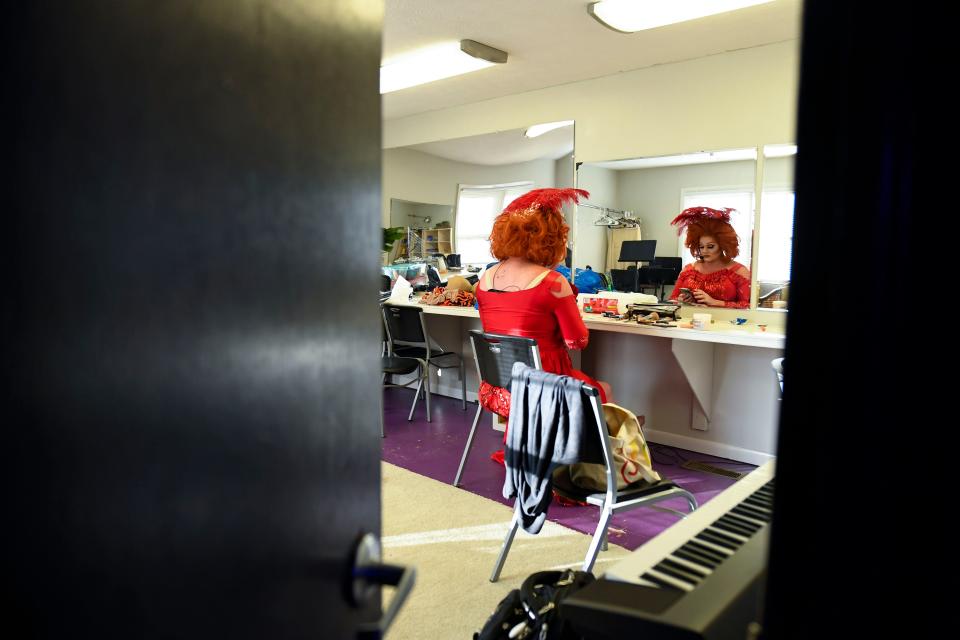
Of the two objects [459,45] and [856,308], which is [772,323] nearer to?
[459,45]

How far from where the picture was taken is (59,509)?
0.32 meters

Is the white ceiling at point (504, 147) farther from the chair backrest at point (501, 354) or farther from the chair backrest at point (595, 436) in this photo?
the chair backrest at point (595, 436)

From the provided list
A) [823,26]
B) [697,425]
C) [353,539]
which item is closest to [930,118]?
[823,26]

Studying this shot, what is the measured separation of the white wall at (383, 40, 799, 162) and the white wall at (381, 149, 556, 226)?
0.44m

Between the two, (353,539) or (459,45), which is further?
(459,45)

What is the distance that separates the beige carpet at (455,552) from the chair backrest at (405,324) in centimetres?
145

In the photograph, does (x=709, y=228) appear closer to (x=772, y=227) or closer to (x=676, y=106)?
(x=772, y=227)

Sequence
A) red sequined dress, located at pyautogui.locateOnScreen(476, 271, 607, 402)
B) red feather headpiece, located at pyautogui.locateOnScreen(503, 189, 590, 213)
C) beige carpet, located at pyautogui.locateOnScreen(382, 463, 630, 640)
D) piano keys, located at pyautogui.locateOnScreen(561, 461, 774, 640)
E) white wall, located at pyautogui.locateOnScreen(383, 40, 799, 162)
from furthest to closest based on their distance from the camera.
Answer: white wall, located at pyautogui.locateOnScreen(383, 40, 799, 162) → red feather headpiece, located at pyautogui.locateOnScreen(503, 189, 590, 213) → red sequined dress, located at pyautogui.locateOnScreen(476, 271, 607, 402) → beige carpet, located at pyautogui.locateOnScreen(382, 463, 630, 640) → piano keys, located at pyautogui.locateOnScreen(561, 461, 774, 640)

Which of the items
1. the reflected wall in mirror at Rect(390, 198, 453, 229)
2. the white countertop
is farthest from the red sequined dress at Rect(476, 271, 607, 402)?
the reflected wall in mirror at Rect(390, 198, 453, 229)

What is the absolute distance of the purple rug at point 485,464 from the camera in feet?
9.20

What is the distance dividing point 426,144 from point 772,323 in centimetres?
359

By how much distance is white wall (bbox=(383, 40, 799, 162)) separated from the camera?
371 centimetres

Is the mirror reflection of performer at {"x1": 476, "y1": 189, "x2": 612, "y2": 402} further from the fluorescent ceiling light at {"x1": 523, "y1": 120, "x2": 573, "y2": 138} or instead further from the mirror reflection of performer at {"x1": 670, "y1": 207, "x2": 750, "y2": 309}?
the fluorescent ceiling light at {"x1": 523, "y1": 120, "x2": 573, "y2": 138}

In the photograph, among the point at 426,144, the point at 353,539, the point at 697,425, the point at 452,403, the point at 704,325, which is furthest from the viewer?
the point at 426,144
